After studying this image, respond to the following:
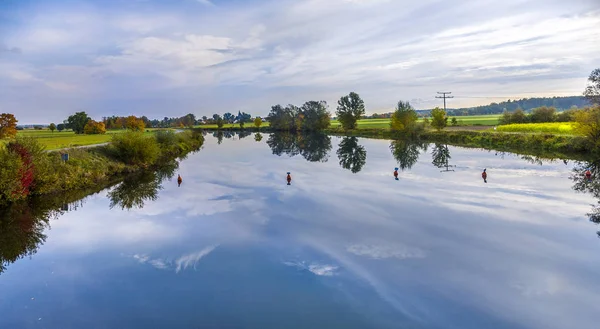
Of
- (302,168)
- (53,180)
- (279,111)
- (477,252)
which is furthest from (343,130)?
(477,252)

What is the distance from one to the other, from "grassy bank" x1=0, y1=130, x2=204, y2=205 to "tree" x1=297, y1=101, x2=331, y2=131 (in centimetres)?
7708

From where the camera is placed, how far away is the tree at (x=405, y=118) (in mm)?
72938

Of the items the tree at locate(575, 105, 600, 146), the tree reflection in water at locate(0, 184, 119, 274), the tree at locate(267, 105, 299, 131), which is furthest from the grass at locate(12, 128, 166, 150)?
the tree at locate(267, 105, 299, 131)

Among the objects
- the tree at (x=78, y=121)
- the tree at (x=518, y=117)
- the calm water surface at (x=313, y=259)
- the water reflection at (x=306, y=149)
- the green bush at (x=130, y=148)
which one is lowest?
the calm water surface at (x=313, y=259)

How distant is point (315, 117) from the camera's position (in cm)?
11719

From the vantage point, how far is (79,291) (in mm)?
10648

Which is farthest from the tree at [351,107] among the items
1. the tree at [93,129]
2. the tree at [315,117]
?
the tree at [93,129]

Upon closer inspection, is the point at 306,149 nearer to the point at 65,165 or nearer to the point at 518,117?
the point at 65,165

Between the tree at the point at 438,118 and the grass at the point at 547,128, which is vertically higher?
the tree at the point at 438,118

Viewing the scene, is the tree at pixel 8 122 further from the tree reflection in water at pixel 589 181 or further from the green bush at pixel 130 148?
the tree reflection in water at pixel 589 181

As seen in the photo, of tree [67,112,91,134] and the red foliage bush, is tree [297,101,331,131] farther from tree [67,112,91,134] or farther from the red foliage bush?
the red foliage bush

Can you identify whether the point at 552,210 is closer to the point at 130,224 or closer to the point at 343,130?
the point at 130,224

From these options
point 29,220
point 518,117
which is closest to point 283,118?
point 518,117

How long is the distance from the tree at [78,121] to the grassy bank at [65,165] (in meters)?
40.4
